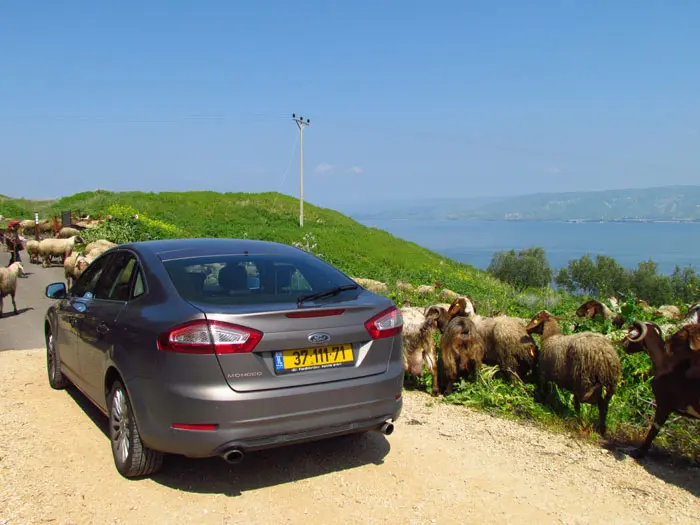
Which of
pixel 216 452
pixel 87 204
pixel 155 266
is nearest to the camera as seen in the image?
pixel 216 452

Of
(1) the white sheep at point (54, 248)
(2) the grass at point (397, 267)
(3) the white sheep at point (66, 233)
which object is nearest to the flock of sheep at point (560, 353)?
(2) the grass at point (397, 267)

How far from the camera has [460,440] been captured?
5.86m

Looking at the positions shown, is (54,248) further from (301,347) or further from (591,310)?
(301,347)

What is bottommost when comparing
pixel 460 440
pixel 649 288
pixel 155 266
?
pixel 649 288

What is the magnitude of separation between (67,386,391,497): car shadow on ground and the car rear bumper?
570 mm

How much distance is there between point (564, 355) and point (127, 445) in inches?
168

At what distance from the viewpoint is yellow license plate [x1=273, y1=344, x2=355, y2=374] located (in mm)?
4324

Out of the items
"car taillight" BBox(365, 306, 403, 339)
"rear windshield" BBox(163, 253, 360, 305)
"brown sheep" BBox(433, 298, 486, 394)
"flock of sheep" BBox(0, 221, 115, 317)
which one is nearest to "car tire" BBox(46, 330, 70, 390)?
"rear windshield" BBox(163, 253, 360, 305)

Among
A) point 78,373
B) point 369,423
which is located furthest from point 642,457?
point 78,373

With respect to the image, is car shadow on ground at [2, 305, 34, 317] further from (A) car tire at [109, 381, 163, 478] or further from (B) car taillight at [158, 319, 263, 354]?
(B) car taillight at [158, 319, 263, 354]

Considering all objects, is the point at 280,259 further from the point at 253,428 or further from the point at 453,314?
the point at 453,314

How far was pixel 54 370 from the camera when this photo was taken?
737 centimetres

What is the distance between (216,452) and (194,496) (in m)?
0.59

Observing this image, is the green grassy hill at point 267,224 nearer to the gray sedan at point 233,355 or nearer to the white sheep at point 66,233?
the white sheep at point 66,233
